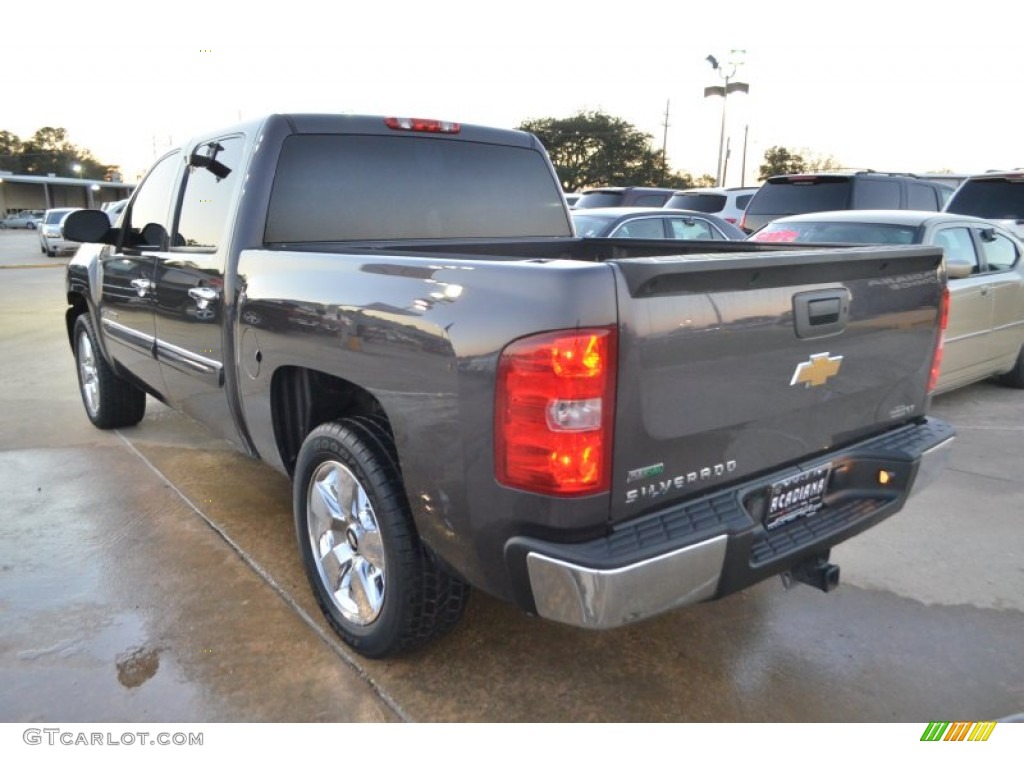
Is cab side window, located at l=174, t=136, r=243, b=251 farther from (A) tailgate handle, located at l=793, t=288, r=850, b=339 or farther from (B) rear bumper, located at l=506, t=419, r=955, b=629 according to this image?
(A) tailgate handle, located at l=793, t=288, r=850, b=339

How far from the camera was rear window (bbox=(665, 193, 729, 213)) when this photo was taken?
1392 cm

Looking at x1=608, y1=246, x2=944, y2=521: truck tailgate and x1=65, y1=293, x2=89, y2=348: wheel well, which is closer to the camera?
x1=608, y1=246, x2=944, y2=521: truck tailgate

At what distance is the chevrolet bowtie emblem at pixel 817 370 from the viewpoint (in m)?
2.35

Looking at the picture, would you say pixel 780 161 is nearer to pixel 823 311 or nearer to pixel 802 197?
pixel 802 197

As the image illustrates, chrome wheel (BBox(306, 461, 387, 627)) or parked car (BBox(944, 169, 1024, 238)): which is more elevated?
parked car (BBox(944, 169, 1024, 238))

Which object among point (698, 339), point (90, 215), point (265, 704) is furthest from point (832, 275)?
point (90, 215)

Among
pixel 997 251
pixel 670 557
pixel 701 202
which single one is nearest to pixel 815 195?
pixel 701 202

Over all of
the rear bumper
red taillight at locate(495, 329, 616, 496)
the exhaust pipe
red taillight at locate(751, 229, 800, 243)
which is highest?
red taillight at locate(751, 229, 800, 243)

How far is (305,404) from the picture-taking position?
9.96 feet

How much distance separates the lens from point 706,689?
2.60 m

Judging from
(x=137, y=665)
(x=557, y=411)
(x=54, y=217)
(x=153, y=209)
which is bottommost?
(x=137, y=665)

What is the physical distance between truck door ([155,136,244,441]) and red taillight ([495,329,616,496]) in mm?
1778

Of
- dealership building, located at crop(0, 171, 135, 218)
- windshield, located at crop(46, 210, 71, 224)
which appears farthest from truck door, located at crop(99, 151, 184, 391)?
dealership building, located at crop(0, 171, 135, 218)

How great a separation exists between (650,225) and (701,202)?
6.35m
